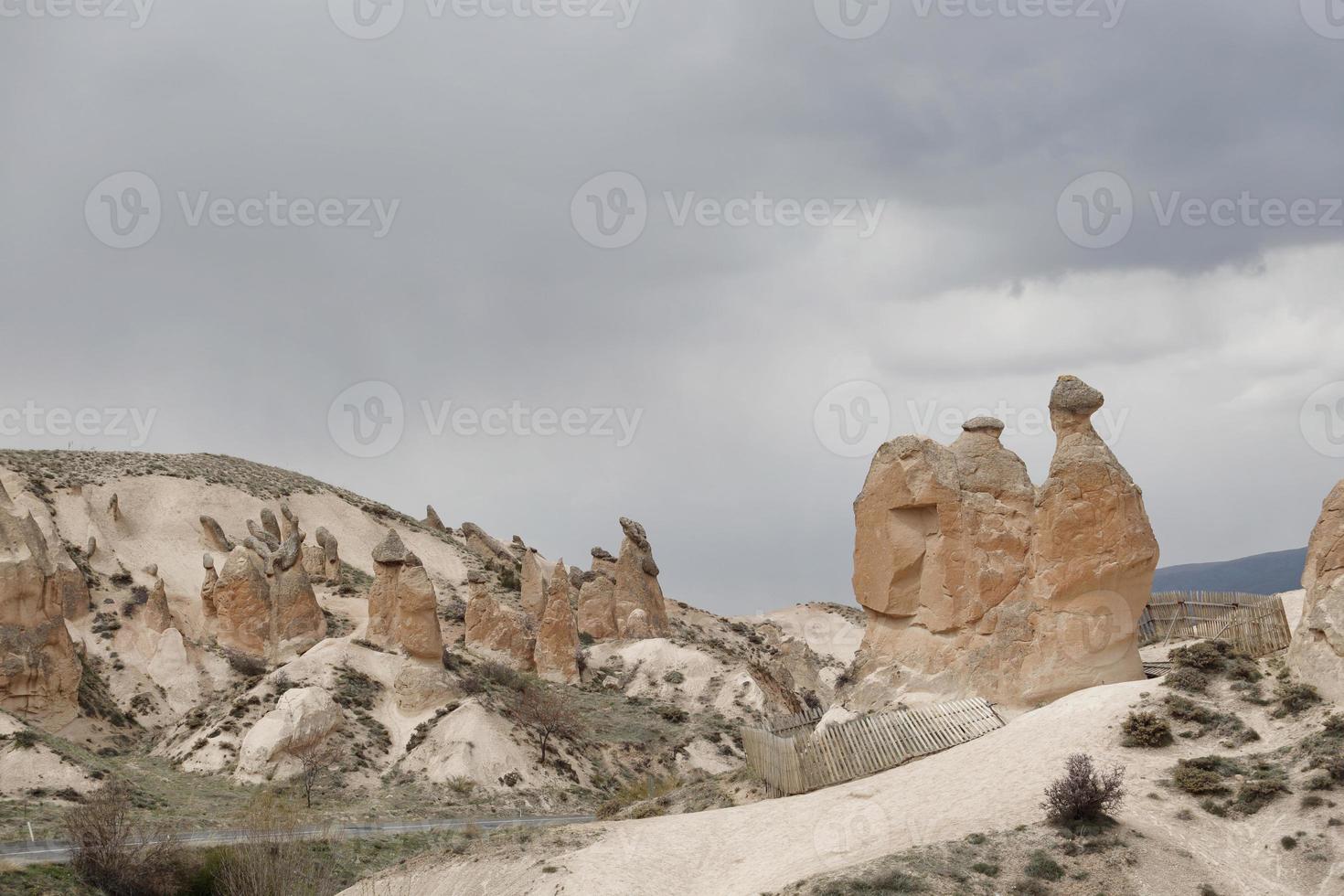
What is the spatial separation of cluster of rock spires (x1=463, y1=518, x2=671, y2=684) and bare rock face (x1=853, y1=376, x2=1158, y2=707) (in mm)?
31329

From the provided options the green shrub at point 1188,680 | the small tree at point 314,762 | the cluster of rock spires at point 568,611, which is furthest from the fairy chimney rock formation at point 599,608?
the green shrub at point 1188,680

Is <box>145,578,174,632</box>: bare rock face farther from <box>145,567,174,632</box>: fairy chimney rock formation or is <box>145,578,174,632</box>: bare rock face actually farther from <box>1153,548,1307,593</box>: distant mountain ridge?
<box>1153,548,1307,593</box>: distant mountain ridge

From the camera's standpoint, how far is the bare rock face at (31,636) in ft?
144

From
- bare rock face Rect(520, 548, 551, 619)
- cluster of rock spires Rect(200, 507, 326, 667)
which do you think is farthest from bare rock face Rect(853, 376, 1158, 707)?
bare rock face Rect(520, 548, 551, 619)

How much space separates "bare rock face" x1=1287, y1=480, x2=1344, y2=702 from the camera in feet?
69.7

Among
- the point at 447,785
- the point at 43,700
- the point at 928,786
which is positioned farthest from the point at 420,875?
the point at 43,700

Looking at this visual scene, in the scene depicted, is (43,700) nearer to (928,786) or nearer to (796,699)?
(796,699)

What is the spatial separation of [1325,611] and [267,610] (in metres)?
48.8

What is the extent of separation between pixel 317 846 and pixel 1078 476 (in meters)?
18.7

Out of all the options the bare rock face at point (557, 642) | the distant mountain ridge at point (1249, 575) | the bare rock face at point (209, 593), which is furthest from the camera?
the distant mountain ridge at point (1249, 575)

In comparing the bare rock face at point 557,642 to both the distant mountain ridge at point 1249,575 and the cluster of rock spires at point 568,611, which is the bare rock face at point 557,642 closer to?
the cluster of rock spires at point 568,611

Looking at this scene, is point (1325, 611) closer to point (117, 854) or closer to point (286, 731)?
point (117, 854)

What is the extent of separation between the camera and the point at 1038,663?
26.8 metres

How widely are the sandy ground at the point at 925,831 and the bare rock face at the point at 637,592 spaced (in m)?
43.2
